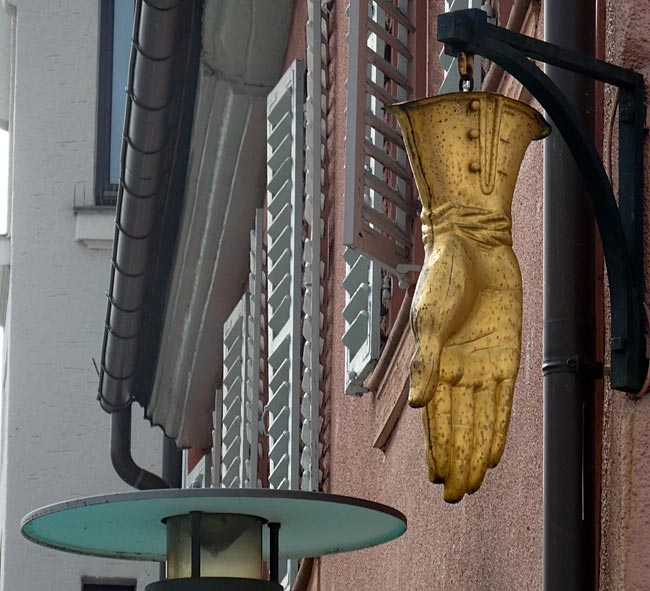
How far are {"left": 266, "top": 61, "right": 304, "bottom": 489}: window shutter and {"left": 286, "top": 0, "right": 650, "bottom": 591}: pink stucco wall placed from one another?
0.53 meters

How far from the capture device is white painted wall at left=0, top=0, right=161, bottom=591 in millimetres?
18250

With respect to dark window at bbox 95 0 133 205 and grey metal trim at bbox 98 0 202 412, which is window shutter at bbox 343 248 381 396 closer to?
grey metal trim at bbox 98 0 202 412

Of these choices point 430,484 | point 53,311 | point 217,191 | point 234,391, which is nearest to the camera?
point 430,484

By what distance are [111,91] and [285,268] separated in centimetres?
1180

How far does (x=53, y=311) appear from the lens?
62.5 feet

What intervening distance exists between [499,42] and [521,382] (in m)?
1.13

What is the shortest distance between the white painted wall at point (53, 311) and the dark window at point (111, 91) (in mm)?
94

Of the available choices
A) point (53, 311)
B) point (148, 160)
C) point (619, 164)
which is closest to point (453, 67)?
point (619, 164)

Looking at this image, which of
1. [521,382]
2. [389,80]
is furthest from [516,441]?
[389,80]

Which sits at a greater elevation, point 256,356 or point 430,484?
point 256,356

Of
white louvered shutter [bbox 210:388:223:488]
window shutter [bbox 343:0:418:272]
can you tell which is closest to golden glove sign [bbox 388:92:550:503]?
window shutter [bbox 343:0:418:272]

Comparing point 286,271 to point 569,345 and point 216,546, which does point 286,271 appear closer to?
point 216,546

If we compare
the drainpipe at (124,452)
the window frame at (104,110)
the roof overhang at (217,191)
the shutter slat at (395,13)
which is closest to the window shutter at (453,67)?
the shutter slat at (395,13)

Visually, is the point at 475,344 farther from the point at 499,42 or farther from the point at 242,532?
the point at 242,532
